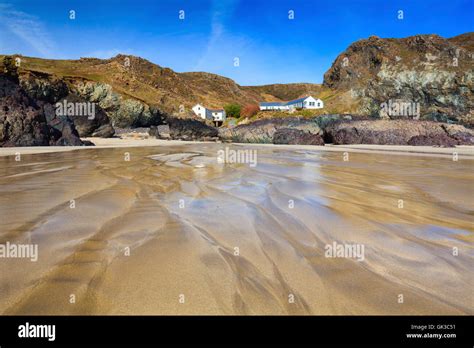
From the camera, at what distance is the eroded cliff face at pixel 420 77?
44.4 meters

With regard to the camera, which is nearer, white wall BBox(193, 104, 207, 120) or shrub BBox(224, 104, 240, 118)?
white wall BBox(193, 104, 207, 120)

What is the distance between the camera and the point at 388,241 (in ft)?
9.49

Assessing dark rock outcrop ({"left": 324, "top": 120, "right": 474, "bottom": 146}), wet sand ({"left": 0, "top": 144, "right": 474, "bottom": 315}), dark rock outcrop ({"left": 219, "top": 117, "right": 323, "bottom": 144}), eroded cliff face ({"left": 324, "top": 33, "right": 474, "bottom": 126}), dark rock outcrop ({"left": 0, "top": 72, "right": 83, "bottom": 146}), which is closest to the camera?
wet sand ({"left": 0, "top": 144, "right": 474, "bottom": 315})

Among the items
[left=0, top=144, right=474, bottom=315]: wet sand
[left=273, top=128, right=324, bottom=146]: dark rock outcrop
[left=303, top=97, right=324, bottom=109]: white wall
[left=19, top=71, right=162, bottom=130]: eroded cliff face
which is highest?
[left=303, top=97, right=324, bottom=109]: white wall

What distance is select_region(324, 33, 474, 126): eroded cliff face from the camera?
1748 inches

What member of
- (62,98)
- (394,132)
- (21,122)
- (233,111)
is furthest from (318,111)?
(21,122)

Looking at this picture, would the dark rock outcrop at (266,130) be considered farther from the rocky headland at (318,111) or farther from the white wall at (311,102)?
the white wall at (311,102)

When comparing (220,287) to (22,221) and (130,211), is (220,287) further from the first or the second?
(22,221)

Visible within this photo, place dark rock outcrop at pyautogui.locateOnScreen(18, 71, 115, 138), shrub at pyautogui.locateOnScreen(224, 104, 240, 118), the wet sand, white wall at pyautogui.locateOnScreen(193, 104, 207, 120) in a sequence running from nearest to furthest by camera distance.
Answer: the wet sand → dark rock outcrop at pyautogui.locateOnScreen(18, 71, 115, 138) → white wall at pyautogui.locateOnScreen(193, 104, 207, 120) → shrub at pyautogui.locateOnScreen(224, 104, 240, 118)

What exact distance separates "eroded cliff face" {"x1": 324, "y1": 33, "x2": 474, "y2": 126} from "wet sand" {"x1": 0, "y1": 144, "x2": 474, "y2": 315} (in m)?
47.5

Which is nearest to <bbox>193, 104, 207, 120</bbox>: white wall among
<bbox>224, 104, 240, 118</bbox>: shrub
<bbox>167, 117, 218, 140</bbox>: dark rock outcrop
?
<bbox>224, 104, 240, 118</bbox>: shrub

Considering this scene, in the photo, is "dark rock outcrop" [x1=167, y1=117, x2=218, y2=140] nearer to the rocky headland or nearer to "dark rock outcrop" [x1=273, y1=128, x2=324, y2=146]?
the rocky headland

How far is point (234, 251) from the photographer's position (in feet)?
8.63
